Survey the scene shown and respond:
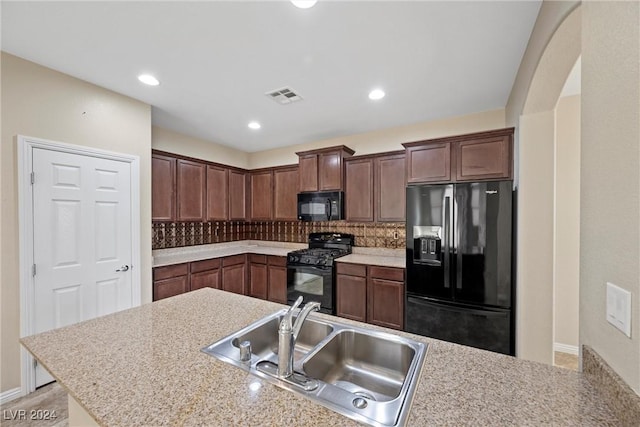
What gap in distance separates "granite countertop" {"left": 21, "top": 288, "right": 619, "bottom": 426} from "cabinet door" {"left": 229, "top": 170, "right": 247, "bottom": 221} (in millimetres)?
3253

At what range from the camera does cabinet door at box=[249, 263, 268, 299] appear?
165 inches

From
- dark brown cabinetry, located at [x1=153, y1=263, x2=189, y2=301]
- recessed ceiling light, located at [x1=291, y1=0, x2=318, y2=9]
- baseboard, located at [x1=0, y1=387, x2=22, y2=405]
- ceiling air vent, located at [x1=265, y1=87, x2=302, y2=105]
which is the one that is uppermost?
ceiling air vent, located at [x1=265, y1=87, x2=302, y2=105]

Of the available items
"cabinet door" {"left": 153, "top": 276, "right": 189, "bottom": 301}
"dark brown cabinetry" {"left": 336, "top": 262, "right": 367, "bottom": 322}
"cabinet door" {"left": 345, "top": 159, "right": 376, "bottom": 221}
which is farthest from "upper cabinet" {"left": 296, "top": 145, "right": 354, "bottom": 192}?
"cabinet door" {"left": 153, "top": 276, "right": 189, "bottom": 301}

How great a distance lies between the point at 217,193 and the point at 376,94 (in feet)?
9.34

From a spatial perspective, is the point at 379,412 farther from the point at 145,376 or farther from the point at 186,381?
the point at 145,376

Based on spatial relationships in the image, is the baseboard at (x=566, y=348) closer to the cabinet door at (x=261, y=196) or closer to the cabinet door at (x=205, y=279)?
the cabinet door at (x=261, y=196)

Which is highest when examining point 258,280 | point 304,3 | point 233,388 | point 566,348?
point 304,3

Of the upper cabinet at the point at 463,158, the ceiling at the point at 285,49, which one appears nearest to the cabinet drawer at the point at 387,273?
the upper cabinet at the point at 463,158

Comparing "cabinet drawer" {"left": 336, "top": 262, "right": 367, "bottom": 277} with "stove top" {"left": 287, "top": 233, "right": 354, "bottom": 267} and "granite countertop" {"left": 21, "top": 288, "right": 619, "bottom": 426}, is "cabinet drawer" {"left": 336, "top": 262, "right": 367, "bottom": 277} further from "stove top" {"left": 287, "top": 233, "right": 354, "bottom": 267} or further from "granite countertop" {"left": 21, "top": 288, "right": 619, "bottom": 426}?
"granite countertop" {"left": 21, "top": 288, "right": 619, "bottom": 426}

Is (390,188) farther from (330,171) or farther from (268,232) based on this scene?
(268,232)

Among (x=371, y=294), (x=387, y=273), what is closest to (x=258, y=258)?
(x=371, y=294)

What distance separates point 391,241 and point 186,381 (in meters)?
3.17

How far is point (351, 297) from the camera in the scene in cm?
331

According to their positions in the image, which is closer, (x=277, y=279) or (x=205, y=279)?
(x=205, y=279)
